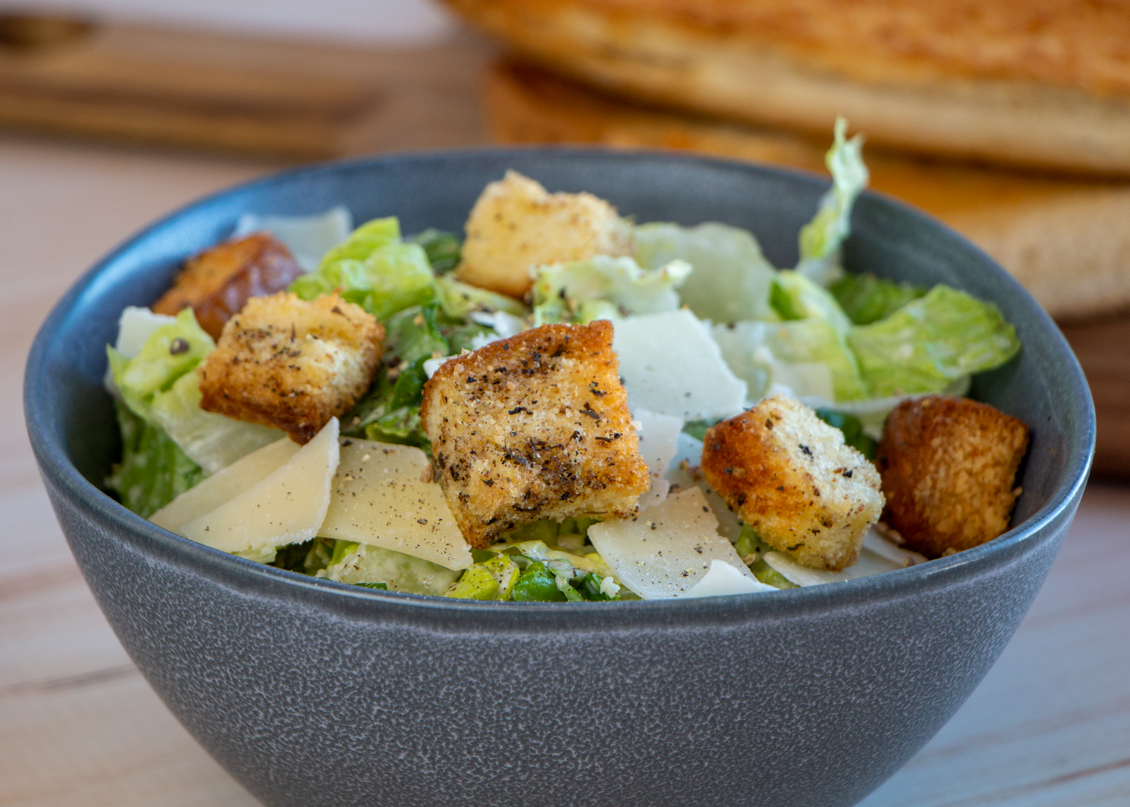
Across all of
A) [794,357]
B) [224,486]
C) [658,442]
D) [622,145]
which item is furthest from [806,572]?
[622,145]

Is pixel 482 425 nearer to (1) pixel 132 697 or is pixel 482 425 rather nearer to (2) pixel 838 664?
(2) pixel 838 664

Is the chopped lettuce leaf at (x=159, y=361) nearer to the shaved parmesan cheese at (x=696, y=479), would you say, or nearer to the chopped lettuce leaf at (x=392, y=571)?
the chopped lettuce leaf at (x=392, y=571)

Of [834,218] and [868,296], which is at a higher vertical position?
[834,218]

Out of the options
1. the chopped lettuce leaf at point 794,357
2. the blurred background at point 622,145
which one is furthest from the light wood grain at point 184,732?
the chopped lettuce leaf at point 794,357

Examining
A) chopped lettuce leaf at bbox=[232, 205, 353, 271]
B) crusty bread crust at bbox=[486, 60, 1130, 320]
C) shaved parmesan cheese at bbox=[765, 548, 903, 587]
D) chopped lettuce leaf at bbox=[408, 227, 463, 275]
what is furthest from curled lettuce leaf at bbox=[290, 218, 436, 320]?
crusty bread crust at bbox=[486, 60, 1130, 320]

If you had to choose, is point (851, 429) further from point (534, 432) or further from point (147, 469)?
point (147, 469)
